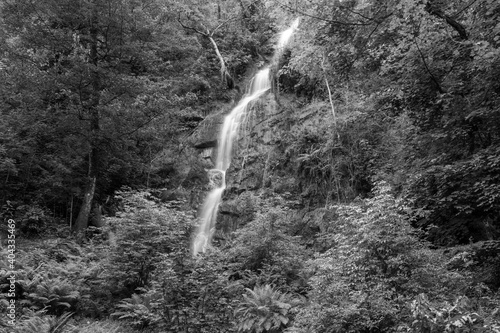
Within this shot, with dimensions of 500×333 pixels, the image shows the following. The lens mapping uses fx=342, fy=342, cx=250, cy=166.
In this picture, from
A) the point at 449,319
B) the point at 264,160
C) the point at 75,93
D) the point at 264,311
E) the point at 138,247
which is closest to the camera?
the point at 449,319

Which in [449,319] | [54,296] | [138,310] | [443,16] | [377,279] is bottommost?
[138,310]

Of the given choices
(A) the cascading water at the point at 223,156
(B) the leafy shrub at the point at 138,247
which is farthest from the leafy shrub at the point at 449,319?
(A) the cascading water at the point at 223,156

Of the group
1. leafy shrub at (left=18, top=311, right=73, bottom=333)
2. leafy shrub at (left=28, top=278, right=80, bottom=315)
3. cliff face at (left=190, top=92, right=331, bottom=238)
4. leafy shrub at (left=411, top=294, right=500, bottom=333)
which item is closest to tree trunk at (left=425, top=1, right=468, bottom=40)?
leafy shrub at (left=411, top=294, right=500, bottom=333)

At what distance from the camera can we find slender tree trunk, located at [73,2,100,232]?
1238cm

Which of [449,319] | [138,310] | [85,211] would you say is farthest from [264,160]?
[449,319]

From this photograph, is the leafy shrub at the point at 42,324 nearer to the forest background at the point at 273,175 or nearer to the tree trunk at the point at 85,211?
the forest background at the point at 273,175

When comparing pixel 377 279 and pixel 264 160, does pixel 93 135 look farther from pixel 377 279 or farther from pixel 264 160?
pixel 377 279

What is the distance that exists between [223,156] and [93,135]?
5842 millimetres

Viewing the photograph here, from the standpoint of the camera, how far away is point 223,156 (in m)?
16.2

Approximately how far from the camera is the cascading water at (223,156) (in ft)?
44.4

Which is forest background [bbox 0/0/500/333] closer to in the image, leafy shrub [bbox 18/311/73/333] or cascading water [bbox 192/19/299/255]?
leafy shrub [bbox 18/311/73/333]

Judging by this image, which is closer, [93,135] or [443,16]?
[443,16]

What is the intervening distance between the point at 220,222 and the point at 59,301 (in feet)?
22.5

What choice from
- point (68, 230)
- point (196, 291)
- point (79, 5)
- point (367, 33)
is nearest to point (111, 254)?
point (196, 291)
